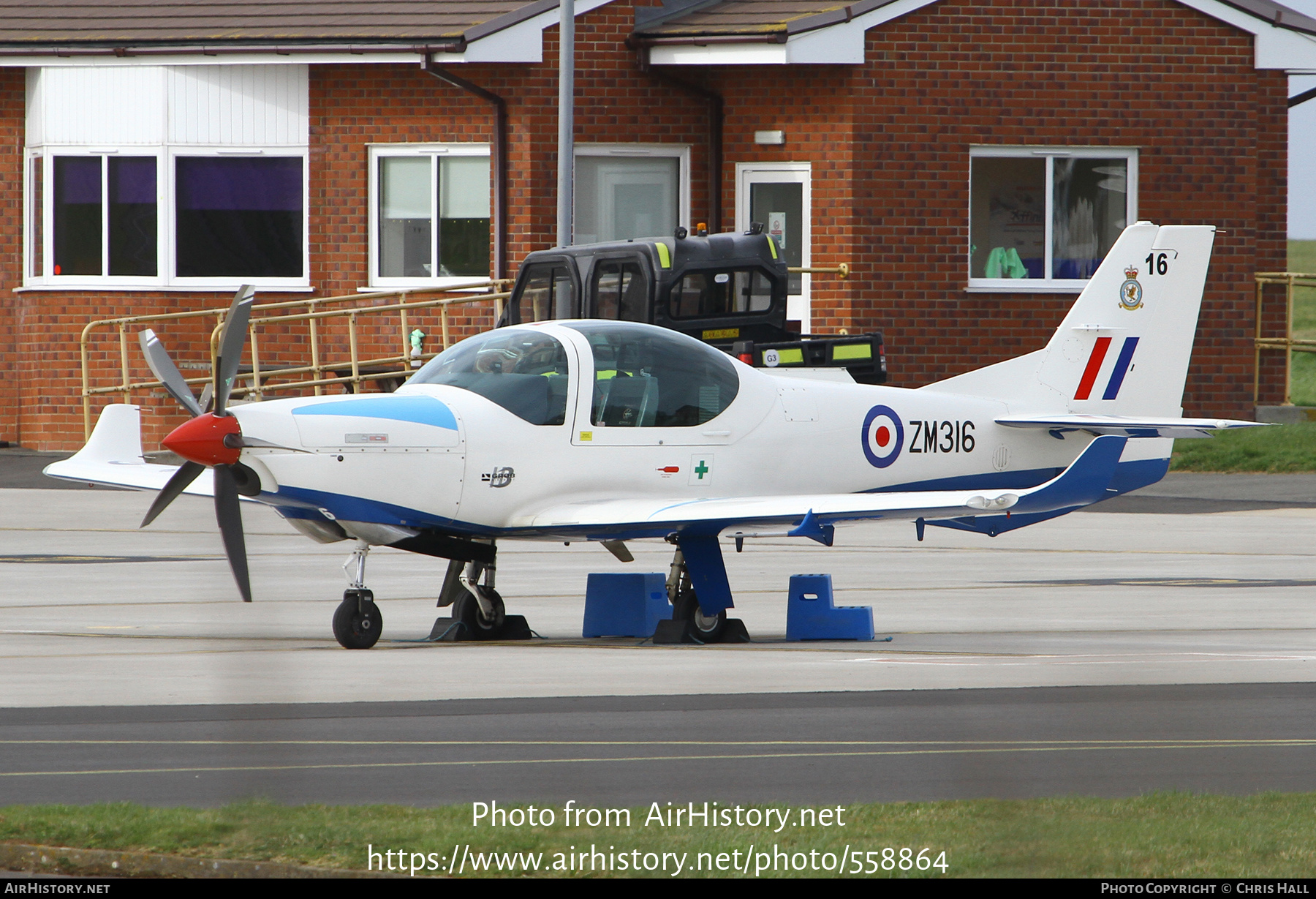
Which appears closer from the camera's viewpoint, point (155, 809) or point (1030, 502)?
point (155, 809)

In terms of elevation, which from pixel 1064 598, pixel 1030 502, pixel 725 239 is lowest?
pixel 1064 598

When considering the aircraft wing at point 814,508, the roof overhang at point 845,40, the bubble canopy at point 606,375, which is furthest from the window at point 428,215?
the aircraft wing at point 814,508

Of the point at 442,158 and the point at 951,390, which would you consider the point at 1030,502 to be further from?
the point at 442,158

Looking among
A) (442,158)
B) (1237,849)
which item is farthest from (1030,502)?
(442,158)

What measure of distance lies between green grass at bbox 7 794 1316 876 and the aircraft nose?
15.6ft

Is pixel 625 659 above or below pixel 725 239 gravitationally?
below

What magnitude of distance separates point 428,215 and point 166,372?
48.5ft

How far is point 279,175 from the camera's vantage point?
26734 mm

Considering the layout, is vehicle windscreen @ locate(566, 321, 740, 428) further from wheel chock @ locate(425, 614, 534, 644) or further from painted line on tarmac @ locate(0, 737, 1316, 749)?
painted line on tarmac @ locate(0, 737, 1316, 749)

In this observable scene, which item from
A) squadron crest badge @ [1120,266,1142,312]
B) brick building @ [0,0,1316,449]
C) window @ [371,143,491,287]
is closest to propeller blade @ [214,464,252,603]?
squadron crest badge @ [1120,266,1142,312]

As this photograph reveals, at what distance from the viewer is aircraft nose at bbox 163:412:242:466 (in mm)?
11500

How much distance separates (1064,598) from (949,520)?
1.98 meters

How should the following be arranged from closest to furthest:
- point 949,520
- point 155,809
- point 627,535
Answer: point 155,809
point 627,535
point 949,520

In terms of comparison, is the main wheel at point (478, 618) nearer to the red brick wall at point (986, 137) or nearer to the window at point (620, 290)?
the window at point (620, 290)
